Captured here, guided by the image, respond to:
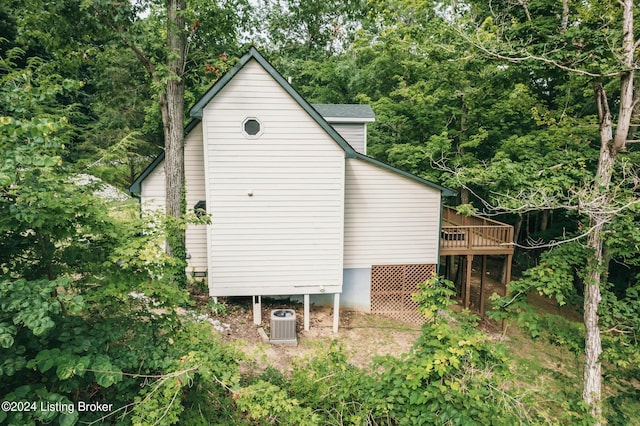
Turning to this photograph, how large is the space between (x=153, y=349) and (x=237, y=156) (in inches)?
216

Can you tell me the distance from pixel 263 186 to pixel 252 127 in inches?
59.6

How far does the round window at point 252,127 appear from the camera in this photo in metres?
8.77

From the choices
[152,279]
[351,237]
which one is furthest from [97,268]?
[351,237]

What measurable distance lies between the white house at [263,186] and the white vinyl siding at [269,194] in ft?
0.08

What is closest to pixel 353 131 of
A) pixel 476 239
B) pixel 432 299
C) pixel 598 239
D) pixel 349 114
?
pixel 349 114

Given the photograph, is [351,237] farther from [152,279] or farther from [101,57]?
[101,57]

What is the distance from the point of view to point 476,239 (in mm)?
12547

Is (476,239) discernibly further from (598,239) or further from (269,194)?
(269,194)

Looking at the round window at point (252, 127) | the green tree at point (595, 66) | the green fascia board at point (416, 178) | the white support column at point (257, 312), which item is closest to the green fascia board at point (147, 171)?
the round window at point (252, 127)

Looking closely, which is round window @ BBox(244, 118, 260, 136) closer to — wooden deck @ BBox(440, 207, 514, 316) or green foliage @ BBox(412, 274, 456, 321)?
green foliage @ BBox(412, 274, 456, 321)

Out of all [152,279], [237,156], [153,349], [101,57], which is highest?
[101,57]

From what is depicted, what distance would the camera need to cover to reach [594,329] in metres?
6.12

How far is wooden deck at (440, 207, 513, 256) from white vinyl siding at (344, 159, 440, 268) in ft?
2.88

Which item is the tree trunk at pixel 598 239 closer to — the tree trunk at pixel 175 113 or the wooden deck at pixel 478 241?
the wooden deck at pixel 478 241
